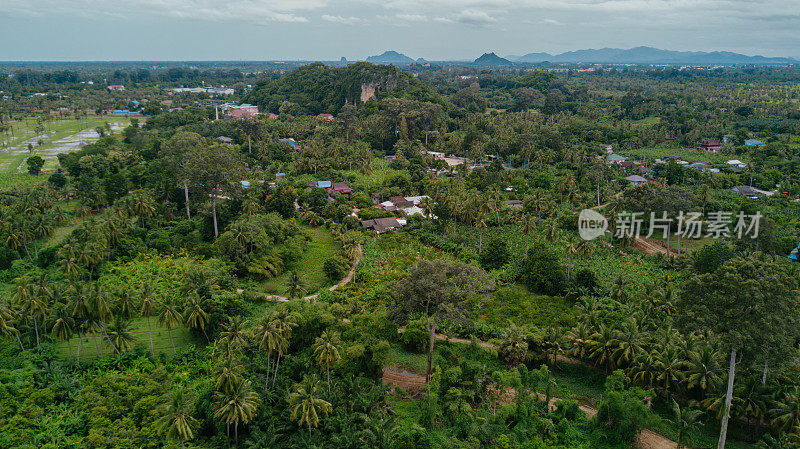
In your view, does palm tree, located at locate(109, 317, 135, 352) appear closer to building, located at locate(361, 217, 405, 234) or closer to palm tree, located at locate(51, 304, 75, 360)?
palm tree, located at locate(51, 304, 75, 360)

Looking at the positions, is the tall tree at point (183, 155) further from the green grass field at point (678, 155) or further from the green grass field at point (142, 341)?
the green grass field at point (678, 155)

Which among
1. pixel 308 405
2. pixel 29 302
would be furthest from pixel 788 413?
pixel 29 302

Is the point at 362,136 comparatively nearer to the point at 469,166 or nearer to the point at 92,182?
the point at 469,166

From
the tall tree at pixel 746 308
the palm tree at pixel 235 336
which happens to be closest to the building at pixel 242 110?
the palm tree at pixel 235 336

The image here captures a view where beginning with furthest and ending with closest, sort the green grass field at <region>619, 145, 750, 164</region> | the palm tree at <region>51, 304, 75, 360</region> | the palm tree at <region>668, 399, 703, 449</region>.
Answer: the green grass field at <region>619, 145, 750, 164</region>, the palm tree at <region>51, 304, 75, 360</region>, the palm tree at <region>668, 399, 703, 449</region>

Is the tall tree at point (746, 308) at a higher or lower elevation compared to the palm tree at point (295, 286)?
higher

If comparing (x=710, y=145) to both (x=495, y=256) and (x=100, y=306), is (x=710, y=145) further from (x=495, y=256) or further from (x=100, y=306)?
(x=100, y=306)

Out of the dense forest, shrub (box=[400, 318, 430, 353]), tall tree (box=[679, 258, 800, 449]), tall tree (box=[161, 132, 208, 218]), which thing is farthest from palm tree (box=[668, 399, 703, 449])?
tall tree (box=[161, 132, 208, 218])
